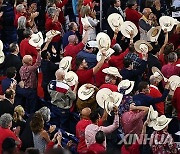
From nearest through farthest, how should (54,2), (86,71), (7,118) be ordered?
(7,118), (86,71), (54,2)

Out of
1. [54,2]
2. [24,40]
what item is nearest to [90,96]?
[24,40]

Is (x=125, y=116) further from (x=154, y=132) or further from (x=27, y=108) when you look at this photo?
(x=27, y=108)

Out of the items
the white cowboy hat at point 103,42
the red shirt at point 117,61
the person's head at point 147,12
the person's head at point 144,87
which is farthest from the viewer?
the person's head at point 147,12

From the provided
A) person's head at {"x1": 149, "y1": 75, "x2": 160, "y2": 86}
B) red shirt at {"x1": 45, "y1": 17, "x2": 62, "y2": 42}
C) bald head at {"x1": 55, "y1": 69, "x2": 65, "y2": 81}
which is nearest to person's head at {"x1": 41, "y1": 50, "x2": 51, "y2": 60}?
bald head at {"x1": 55, "y1": 69, "x2": 65, "y2": 81}

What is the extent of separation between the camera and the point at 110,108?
13.6 meters

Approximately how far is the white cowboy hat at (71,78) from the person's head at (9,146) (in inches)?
120

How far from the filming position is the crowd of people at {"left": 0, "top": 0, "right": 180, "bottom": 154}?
1283cm

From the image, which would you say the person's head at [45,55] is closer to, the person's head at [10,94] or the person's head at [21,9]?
the person's head at [10,94]

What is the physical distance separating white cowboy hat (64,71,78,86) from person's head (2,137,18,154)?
120 inches

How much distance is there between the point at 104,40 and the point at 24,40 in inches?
70.9

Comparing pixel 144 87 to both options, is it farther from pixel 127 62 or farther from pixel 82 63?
pixel 82 63

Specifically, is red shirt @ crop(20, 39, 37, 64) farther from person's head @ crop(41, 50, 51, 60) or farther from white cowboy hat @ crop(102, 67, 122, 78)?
white cowboy hat @ crop(102, 67, 122, 78)

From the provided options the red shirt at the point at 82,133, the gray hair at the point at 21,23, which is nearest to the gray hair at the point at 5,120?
the red shirt at the point at 82,133

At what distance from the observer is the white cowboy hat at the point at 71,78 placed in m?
14.8
